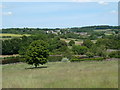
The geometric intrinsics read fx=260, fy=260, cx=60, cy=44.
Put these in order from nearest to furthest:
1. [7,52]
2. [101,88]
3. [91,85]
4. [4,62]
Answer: [101,88] < [91,85] < [4,62] < [7,52]

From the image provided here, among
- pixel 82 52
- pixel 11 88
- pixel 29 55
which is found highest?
pixel 11 88

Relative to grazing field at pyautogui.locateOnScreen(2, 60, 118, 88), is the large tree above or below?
below

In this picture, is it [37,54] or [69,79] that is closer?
[69,79]

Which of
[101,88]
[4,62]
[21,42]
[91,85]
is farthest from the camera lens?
[21,42]

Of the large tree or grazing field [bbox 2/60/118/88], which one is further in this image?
the large tree

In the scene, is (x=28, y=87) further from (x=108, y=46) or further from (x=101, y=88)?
(x=108, y=46)

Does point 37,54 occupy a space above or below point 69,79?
below

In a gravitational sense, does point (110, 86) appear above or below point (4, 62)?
above

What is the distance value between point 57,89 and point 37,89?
952mm

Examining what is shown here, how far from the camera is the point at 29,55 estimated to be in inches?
2060

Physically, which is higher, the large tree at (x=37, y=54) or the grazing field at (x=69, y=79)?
the grazing field at (x=69, y=79)

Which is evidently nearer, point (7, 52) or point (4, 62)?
point (4, 62)

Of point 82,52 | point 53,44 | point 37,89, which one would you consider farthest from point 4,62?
point 37,89

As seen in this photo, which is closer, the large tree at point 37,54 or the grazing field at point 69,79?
the grazing field at point 69,79
